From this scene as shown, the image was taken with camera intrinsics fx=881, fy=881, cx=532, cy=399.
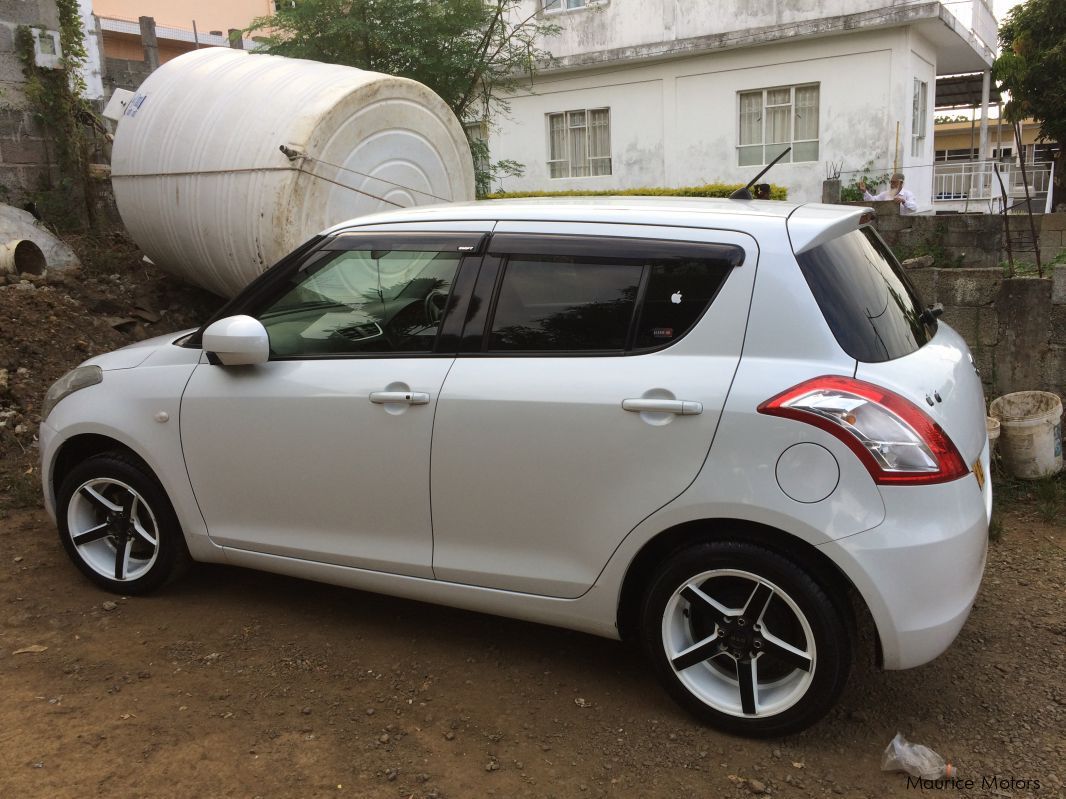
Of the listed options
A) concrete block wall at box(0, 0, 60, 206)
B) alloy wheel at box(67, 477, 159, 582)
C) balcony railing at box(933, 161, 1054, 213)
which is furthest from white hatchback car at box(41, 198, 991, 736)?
balcony railing at box(933, 161, 1054, 213)

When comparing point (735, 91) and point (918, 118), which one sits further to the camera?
point (735, 91)

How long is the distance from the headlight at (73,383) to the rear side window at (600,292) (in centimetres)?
198

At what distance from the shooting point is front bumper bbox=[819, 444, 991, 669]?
257 cm

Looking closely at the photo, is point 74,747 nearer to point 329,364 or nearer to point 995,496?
point 329,364

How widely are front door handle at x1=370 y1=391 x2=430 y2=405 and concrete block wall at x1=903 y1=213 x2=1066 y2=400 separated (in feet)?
10.9

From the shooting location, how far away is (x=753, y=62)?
17.4 metres

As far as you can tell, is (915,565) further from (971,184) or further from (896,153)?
(971,184)

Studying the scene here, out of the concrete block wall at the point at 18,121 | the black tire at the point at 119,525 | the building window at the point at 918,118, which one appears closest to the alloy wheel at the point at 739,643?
the black tire at the point at 119,525

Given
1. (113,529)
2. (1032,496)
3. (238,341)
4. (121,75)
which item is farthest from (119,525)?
(121,75)

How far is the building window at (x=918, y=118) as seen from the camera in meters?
16.7

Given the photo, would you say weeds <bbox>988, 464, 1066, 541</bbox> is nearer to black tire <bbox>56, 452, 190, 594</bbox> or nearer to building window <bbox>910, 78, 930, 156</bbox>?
black tire <bbox>56, 452, 190, 594</bbox>

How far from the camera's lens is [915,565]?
2572 mm

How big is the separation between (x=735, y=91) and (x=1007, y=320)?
13524 millimetres

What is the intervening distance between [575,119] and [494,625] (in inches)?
684
